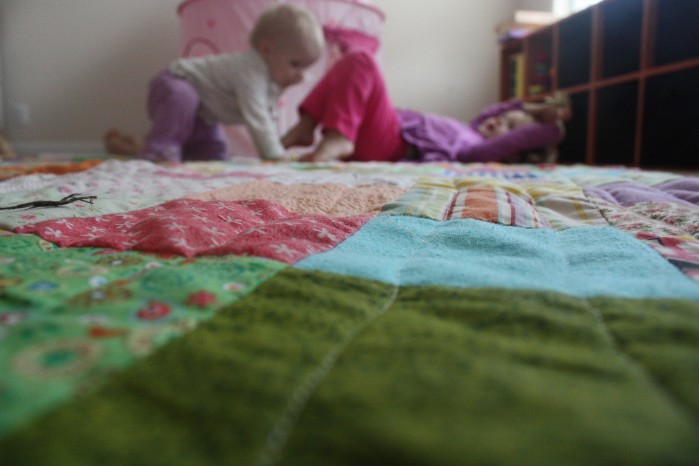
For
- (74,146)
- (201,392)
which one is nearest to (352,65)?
(201,392)

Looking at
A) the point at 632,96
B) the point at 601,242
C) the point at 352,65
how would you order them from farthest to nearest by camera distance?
the point at 632,96, the point at 352,65, the point at 601,242

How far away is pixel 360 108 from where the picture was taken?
1.47 meters

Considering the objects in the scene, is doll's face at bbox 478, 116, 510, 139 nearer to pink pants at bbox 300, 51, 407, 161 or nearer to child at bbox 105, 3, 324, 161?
pink pants at bbox 300, 51, 407, 161

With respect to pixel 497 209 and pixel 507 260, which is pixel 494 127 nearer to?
pixel 497 209

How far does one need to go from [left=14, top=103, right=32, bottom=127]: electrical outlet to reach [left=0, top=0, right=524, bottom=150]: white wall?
0.05ft

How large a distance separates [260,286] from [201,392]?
4.7 inches

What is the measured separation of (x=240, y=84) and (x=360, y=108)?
0.43 meters

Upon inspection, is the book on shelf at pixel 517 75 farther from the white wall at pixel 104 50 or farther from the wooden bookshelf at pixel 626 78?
the white wall at pixel 104 50

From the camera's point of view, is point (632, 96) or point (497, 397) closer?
point (497, 397)

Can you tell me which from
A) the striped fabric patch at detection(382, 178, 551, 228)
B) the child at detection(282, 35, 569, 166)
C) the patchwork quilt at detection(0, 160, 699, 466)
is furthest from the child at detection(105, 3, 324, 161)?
the patchwork quilt at detection(0, 160, 699, 466)

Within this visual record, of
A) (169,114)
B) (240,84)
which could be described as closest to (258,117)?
(240,84)

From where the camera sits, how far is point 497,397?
0.19m

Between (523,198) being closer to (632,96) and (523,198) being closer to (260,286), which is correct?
(260,286)

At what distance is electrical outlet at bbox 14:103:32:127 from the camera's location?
2.70m
